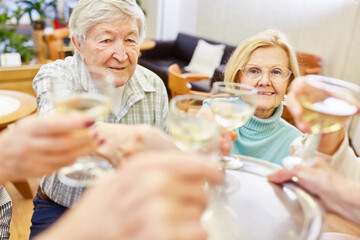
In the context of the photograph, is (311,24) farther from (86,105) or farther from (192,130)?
(86,105)

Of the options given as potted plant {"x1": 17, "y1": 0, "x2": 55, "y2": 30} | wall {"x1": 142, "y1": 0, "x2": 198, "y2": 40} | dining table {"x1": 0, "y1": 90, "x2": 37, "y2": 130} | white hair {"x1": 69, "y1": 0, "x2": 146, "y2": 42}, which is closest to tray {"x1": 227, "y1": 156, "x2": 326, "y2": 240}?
white hair {"x1": 69, "y1": 0, "x2": 146, "y2": 42}

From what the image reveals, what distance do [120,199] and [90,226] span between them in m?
0.07

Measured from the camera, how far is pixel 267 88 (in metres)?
1.47

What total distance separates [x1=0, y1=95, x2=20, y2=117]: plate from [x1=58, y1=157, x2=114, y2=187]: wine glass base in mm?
1507

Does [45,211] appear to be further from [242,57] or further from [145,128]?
[242,57]

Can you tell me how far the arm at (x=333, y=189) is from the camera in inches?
32.4

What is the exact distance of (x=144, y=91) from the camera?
1.57 m

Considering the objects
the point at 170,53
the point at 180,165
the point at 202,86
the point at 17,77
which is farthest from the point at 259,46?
the point at 170,53

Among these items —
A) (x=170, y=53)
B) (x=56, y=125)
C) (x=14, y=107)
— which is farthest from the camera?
(x=170, y=53)

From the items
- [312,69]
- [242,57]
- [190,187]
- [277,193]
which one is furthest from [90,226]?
[312,69]

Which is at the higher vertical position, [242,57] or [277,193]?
[242,57]

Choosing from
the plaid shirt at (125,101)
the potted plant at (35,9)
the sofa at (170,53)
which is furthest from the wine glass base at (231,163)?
the potted plant at (35,9)

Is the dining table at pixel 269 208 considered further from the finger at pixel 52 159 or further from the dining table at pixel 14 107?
the dining table at pixel 14 107

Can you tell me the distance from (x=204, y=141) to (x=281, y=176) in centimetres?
32
